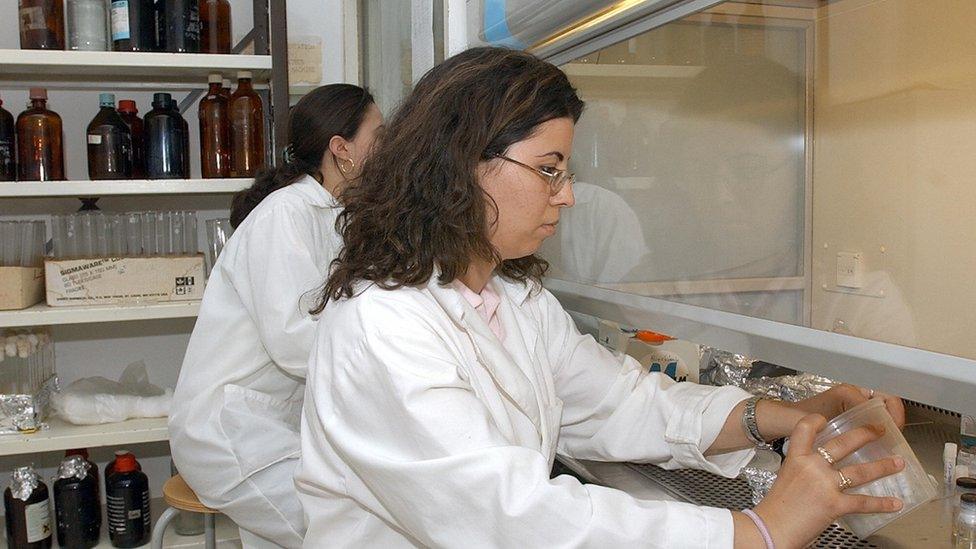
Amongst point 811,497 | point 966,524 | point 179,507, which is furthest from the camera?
point 179,507

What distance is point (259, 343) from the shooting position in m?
1.66

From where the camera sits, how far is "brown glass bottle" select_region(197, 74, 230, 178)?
2.24 metres

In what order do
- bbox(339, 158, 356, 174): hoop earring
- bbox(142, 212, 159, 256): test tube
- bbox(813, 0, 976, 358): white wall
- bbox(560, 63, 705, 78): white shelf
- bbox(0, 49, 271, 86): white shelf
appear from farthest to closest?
bbox(142, 212, 159, 256): test tube
bbox(0, 49, 271, 86): white shelf
bbox(339, 158, 356, 174): hoop earring
bbox(560, 63, 705, 78): white shelf
bbox(813, 0, 976, 358): white wall

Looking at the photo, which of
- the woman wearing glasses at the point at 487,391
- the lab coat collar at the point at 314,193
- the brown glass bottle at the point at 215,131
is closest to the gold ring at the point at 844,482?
the woman wearing glasses at the point at 487,391

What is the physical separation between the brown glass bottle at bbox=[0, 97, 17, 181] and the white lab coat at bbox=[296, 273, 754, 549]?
1542 mm

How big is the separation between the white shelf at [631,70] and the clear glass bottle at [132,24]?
1230 mm

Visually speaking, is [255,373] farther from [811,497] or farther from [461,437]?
[811,497]

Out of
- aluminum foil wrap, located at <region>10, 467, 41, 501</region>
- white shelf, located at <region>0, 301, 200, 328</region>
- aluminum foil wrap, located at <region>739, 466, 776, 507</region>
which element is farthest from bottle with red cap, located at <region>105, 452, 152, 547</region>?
aluminum foil wrap, located at <region>739, 466, 776, 507</region>

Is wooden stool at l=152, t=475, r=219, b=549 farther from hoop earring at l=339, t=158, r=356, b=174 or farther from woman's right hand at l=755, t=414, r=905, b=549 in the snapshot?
woman's right hand at l=755, t=414, r=905, b=549

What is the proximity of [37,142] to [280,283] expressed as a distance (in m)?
0.99

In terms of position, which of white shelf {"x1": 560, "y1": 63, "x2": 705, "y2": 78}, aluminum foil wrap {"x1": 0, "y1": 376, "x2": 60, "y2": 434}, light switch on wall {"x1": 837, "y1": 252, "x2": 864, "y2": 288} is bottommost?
aluminum foil wrap {"x1": 0, "y1": 376, "x2": 60, "y2": 434}

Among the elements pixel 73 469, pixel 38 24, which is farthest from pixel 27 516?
pixel 38 24

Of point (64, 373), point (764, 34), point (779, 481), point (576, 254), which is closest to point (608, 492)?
point (779, 481)

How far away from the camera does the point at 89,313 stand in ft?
6.84
